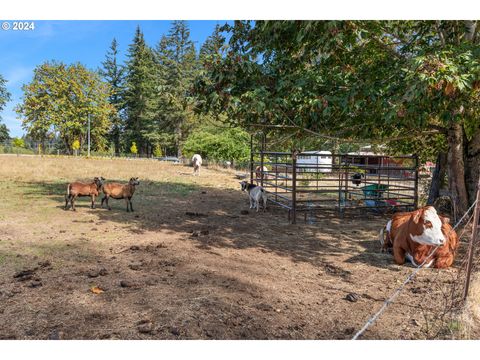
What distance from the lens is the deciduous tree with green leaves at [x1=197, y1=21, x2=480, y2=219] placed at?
16.5ft

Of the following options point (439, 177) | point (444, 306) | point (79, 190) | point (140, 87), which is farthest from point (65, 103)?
point (444, 306)

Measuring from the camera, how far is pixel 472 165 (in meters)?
8.43

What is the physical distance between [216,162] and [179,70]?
15.4 metres

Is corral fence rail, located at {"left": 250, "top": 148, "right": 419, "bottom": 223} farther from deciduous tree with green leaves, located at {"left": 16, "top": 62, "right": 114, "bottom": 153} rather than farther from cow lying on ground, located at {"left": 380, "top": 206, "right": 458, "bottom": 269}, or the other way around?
deciduous tree with green leaves, located at {"left": 16, "top": 62, "right": 114, "bottom": 153}

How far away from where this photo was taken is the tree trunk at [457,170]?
793 cm

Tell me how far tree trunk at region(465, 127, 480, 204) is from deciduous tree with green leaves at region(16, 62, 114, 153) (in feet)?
113

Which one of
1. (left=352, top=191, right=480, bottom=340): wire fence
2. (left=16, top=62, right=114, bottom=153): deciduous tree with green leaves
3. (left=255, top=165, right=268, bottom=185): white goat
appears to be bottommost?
(left=352, top=191, right=480, bottom=340): wire fence

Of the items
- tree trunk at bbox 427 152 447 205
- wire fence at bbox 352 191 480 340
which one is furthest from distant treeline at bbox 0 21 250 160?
wire fence at bbox 352 191 480 340

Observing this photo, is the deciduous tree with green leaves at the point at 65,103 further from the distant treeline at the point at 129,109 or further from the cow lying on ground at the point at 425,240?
the cow lying on ground at the point at 425,240

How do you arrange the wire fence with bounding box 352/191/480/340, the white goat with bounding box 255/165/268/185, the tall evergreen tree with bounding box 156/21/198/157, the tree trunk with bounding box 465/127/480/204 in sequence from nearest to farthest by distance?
1. the wire fence with bounding box 352/191/480/340
2. the tree trunk with bounding box 465/127/480/204
3. the white goat with bounding box 255/165/268/185
4. the tall evergreen tree with bounding box 156/21/198/157

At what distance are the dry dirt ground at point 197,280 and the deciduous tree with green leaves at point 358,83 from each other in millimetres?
2317

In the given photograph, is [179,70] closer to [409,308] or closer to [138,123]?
[138,123]

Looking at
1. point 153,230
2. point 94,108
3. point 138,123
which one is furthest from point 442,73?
point 138,123

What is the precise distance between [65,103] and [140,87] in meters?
10.0
